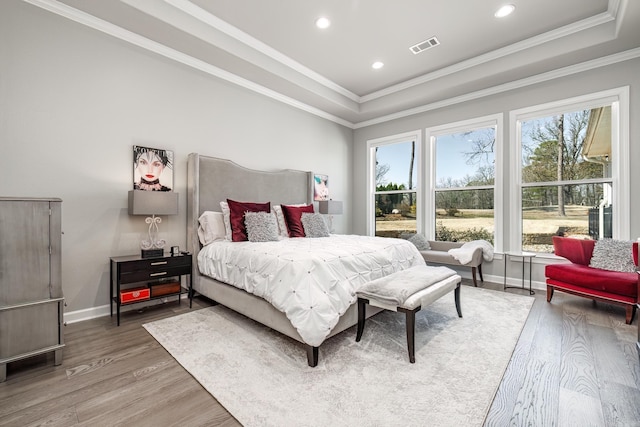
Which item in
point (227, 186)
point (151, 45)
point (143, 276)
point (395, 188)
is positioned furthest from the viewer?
point (395, 188)

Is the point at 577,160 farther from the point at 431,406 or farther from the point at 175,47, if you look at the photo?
the point at 175,47

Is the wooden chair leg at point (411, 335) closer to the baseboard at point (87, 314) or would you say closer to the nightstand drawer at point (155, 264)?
the nightstand drawer at point (155, 264)

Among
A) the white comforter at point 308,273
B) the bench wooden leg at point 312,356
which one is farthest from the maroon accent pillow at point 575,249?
the bench wooden leg at point 312,356

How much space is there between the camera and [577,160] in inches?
158

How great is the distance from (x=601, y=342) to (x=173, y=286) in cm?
420

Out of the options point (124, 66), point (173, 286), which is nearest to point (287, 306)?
point (173, 286)

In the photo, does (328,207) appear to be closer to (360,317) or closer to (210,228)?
(210,228)

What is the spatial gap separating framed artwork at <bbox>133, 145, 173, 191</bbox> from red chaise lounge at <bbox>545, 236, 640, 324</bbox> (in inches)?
195

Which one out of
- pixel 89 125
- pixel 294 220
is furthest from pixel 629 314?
pixel 89 125

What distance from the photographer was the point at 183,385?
73.7 inches

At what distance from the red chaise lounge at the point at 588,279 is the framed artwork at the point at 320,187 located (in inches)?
145

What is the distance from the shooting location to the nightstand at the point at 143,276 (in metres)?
2.84

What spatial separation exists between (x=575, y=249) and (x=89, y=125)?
589cm

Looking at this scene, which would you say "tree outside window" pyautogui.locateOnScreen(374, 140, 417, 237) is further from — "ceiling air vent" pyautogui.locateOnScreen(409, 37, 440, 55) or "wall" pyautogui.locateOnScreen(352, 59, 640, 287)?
"ceiling air vent" pyautogui.locateOnScreen(409, 37, 440, 55)
